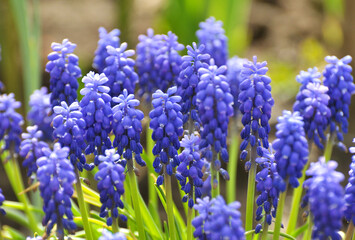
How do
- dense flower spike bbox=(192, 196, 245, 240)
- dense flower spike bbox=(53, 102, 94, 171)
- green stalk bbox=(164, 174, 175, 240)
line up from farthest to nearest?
green stalk bbox=(164, 174, 175, 240) < dense flower spike bbox=(53, 102, 94, 171) < dense flower spike bbox=(192, 196, 245, 240)

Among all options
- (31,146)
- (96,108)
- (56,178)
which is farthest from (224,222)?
(31,146)

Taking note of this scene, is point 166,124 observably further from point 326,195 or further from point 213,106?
point 326,195

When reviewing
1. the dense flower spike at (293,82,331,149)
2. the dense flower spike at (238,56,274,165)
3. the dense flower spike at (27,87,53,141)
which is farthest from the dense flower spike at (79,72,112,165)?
the dense flower spike at (293,82,331,149)

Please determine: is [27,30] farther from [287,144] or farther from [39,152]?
[287,144]

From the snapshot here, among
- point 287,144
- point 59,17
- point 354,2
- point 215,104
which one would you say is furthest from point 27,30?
point 59,17

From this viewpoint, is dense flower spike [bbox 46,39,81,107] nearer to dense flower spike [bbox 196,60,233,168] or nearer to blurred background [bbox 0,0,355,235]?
dense flower spike [bbox 196,60,233,168]

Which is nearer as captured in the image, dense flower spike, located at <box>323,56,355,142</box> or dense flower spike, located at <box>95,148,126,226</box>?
dense flower spike, located at <box>95,148,126,226</box>
